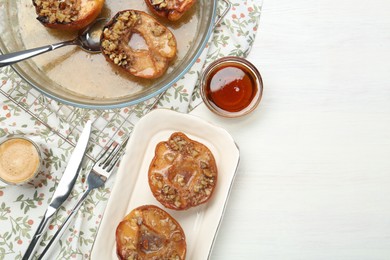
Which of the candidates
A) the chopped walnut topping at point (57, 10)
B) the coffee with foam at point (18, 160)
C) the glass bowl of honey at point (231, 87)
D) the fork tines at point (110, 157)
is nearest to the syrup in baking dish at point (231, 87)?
the glass bowl of honey at point (231, 87)

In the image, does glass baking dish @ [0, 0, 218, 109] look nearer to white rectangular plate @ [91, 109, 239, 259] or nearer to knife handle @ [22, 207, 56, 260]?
white rectangular plate @ [91, 109, 239, 259]

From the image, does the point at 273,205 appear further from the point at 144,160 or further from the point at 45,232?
the point at 45,232

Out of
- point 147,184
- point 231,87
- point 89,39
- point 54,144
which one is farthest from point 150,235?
point 89,39

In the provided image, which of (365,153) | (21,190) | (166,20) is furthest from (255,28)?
(21,190)

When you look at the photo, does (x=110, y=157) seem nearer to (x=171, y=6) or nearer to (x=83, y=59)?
(x=83, y=59)

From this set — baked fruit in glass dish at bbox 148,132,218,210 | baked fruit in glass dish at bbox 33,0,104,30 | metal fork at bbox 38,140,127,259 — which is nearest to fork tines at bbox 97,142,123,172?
metal fork at bbox 38,140,127,259

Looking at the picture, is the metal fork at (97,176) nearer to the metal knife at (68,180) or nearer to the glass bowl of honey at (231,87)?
the metal knife at (68,180)
